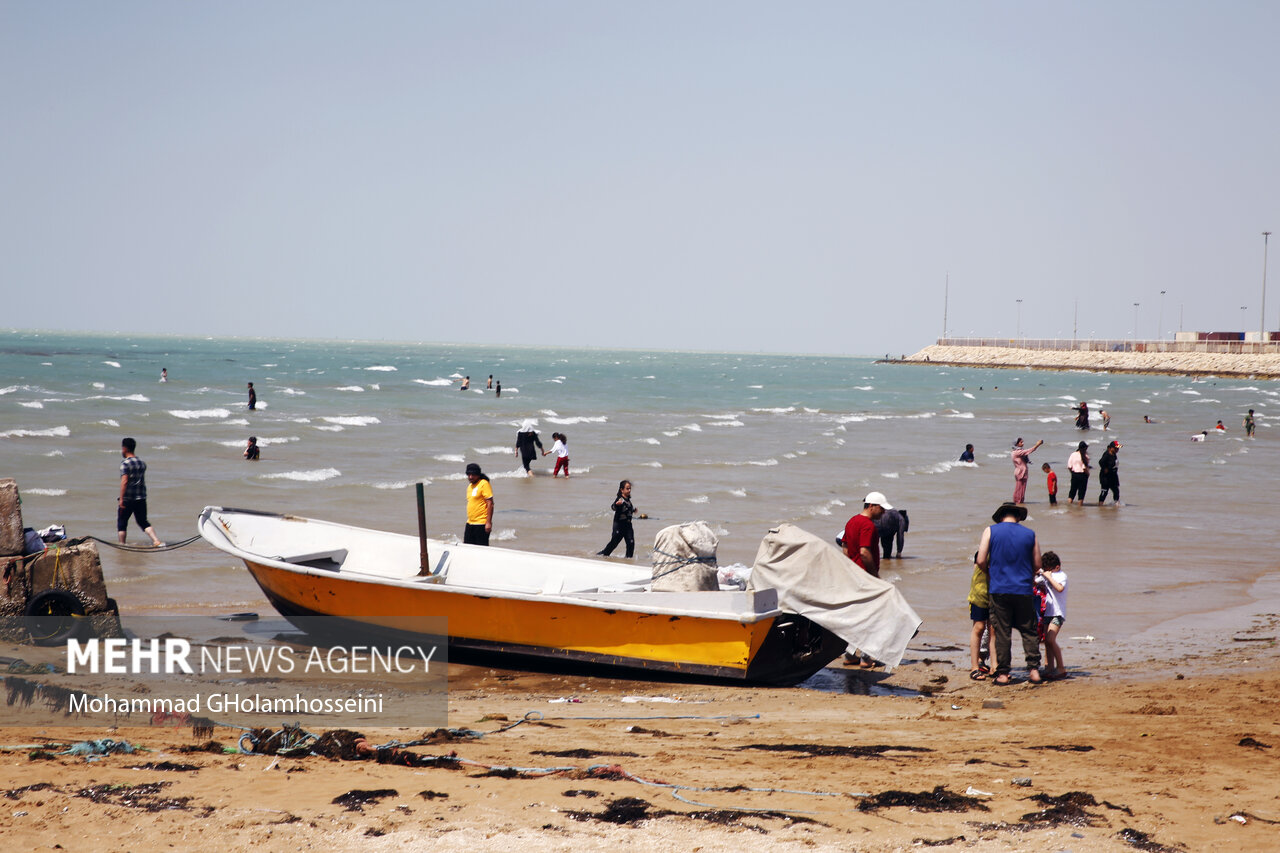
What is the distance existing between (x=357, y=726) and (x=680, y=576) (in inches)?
120

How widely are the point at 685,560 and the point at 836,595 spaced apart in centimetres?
140

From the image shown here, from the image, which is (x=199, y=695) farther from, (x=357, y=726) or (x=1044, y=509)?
(x=1044, y=509)

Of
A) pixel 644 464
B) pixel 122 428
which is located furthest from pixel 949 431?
pixel 122 428

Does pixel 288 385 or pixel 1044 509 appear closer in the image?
pixel 1044 509

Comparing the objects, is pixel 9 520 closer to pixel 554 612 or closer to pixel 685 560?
pixel 554 612

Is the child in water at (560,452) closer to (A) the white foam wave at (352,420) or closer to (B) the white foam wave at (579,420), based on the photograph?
(A) the white foam wave at (352,420)

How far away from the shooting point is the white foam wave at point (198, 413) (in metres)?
44.5

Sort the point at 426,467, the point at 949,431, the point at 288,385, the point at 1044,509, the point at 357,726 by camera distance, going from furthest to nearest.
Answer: the point at 288,385 < the point at 949,431 < the point at 426,467 < the point at 1044,509 < the point at 357,726

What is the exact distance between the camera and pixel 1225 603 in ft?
43.2

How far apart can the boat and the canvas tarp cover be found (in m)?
0.16

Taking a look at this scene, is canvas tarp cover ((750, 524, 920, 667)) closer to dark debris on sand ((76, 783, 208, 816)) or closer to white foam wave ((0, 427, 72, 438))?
dark debris on sand ((76, 783, 208, 816))

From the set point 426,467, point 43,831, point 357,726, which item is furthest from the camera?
point 426,467

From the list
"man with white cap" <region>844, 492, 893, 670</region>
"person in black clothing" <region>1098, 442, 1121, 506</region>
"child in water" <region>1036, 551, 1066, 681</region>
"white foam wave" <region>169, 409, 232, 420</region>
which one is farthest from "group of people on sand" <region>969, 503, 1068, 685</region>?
"white foam wave" <region>169, 409, 232, 420</region>

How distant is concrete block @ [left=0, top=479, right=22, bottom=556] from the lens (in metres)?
9.88
